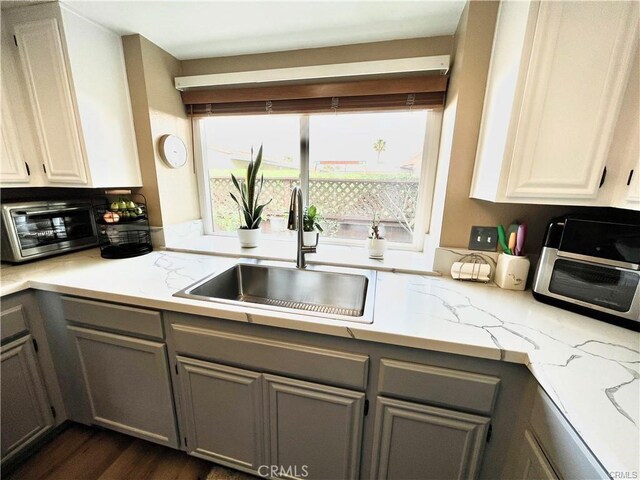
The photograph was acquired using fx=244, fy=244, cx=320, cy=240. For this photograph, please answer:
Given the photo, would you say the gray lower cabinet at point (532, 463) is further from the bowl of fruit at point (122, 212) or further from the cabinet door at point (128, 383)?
the bowl of fruit at point (122, 212)

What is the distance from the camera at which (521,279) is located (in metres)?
1.11

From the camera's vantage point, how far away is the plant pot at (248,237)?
1.64 meters

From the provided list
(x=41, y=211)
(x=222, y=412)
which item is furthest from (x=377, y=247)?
(x=41, y=211)

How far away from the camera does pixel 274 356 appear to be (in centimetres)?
92

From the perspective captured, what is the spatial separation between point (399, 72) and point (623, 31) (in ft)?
2.70

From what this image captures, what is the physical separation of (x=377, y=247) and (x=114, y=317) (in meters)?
1.34

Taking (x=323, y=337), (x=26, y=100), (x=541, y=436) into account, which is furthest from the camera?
(x=26, y=100)

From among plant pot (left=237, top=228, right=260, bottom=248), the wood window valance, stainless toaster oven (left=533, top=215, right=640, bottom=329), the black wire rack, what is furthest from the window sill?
the wood window valance

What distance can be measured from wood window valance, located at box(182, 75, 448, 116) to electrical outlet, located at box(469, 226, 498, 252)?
28.9 inches

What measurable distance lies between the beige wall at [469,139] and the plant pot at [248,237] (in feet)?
3.73

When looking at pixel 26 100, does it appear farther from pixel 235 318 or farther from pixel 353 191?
pixel 353 191

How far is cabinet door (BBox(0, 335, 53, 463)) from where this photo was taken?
1.07 metres

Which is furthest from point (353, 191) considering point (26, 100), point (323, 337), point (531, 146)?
point (26, 100)

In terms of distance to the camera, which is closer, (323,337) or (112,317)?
(323,337)
